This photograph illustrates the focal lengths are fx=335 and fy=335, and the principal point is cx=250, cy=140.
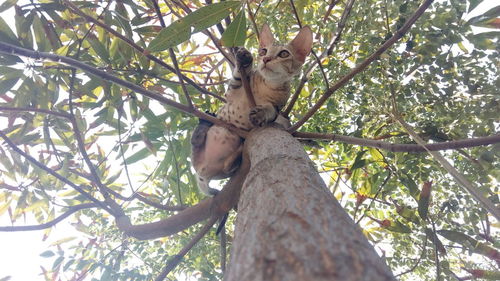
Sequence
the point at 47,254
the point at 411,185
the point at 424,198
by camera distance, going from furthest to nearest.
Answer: the point at 47,254
the point at 411,185
the point at 424,198

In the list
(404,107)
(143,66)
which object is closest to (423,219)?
(404,107)

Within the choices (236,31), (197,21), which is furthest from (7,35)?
(236,31)

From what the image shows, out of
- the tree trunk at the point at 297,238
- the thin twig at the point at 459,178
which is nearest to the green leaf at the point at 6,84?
the tree trunk at the point at 297,238

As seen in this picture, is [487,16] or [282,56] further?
[282,56]

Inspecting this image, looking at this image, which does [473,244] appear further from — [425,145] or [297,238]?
[297,238]

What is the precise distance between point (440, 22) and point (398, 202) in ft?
5.14

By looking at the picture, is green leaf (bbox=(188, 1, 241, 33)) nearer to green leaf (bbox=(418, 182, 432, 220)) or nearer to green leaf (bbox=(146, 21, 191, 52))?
green leaf (bbox=(146, 21, 191, 52))

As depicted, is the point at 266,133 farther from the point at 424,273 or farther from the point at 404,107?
the point at 424,273

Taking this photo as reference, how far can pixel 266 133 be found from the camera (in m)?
1.74

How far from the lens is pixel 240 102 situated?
271 centimetres

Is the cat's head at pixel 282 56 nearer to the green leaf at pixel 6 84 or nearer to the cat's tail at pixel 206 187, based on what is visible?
the cat's tail at pixel 206 187

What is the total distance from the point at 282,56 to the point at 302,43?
204 mm

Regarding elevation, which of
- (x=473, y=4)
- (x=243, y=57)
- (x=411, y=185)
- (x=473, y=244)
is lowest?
(x=473, y=244)

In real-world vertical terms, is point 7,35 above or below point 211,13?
above
